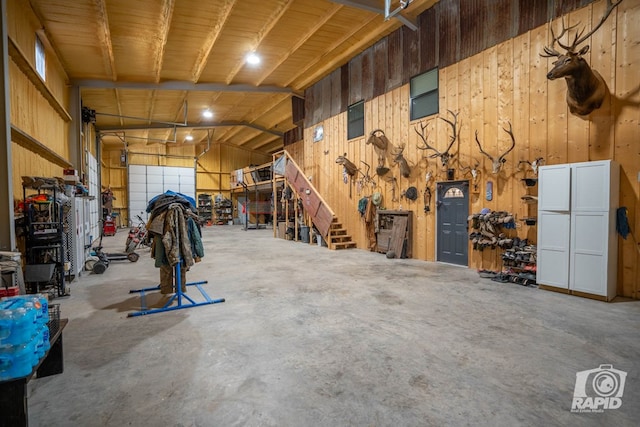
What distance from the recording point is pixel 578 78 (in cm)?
460

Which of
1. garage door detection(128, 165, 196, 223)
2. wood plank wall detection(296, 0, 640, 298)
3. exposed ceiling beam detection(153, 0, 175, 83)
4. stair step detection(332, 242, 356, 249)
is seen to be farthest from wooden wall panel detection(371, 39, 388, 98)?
garage door detection(128, 165, 196, 223)

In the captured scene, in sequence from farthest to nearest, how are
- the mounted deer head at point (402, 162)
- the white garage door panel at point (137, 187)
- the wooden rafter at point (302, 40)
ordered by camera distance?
the white garage door panel at point (137, 187)
the mounted deer head at point (402, 162)
the wooden rafter at point (302, 40)

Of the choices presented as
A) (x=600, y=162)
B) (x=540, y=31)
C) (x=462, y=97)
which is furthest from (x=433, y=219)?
(x=540, y=31)

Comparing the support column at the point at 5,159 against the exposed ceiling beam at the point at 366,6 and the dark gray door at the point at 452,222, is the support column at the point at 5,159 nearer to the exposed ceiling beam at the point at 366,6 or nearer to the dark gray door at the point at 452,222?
the exposed ceiling beam at the point at 366,6

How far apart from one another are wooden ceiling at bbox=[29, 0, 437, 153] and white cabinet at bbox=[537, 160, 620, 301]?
5093mm

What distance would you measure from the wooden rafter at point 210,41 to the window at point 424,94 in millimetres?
4577

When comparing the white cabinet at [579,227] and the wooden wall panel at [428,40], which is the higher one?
Answer: the wooden wall panel at [428,40]

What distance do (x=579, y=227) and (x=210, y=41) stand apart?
8.59 m

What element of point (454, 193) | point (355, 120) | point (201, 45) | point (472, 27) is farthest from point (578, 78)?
point (201, 45)

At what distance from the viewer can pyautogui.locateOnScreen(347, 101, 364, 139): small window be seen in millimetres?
9734

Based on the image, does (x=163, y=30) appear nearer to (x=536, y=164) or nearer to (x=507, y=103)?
(x=507, y=103)

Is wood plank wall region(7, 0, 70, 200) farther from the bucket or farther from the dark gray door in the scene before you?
the dark gray door

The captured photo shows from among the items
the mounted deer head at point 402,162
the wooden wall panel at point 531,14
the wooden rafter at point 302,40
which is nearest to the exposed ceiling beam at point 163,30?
the wooden rafter at point 302,40

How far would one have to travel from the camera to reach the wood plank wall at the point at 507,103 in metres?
4.58
